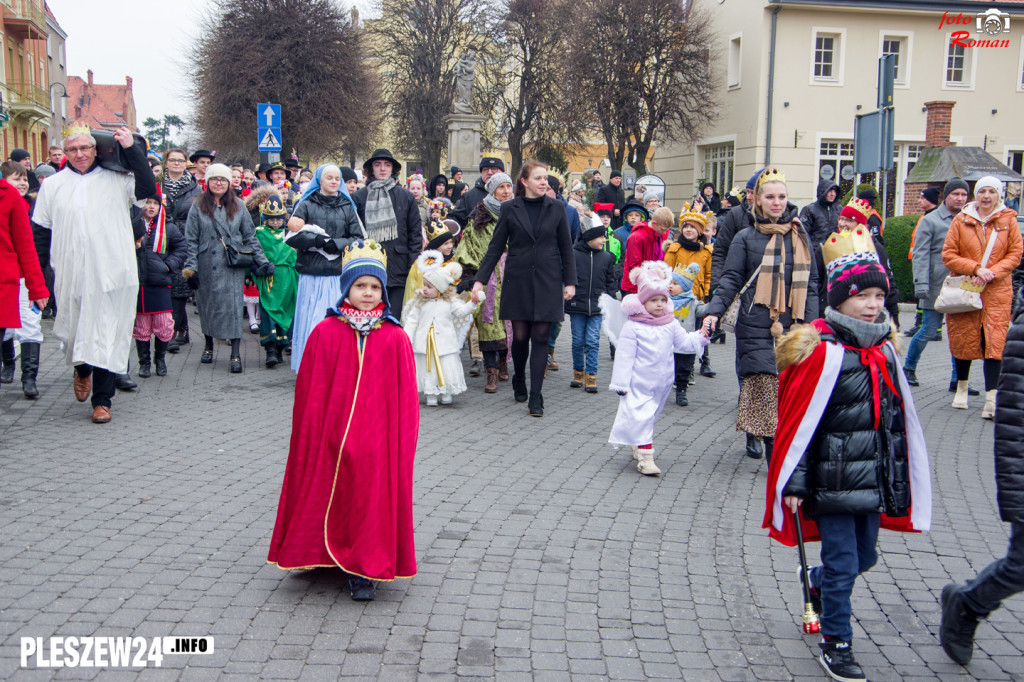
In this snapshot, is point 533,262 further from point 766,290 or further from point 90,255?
point 90,255

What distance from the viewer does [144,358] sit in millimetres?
9570

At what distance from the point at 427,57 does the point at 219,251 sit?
3195 cm

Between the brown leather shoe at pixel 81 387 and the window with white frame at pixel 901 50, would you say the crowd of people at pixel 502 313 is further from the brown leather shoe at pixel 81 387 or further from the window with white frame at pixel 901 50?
the window with white frame at pixel 901 50

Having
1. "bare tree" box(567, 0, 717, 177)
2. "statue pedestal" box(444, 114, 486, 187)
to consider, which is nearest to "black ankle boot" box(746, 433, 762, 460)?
"statue pedestal" box(444, 114, 486, 187)

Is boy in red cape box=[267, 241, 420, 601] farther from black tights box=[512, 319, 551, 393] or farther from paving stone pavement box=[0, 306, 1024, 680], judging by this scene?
black tights box=[512, 319, 551, 393]

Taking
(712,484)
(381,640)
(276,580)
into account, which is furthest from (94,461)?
(712,484)

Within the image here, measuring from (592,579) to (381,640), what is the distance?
123cm

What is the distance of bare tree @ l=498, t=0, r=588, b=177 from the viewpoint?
36125mm

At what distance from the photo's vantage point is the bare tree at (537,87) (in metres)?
36.1

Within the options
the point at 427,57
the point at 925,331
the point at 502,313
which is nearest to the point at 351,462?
the point at 502,313

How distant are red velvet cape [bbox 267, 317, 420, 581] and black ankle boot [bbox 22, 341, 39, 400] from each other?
17.2 ft

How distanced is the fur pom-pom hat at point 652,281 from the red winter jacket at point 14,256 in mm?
4593

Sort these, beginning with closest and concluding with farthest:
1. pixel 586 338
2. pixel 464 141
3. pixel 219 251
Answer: pixel 586 338, pixel 219 251, pixel 464 141

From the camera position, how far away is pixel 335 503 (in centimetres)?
413
